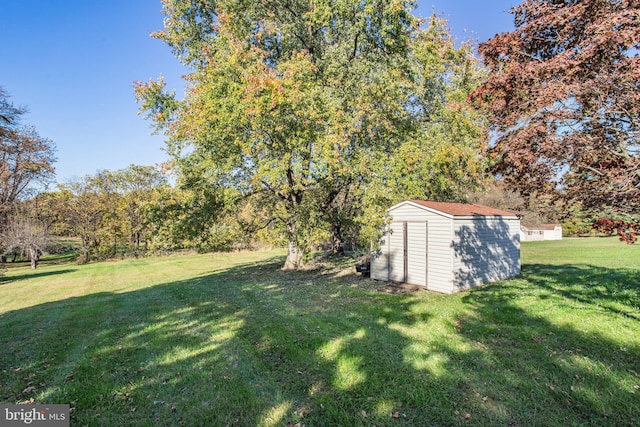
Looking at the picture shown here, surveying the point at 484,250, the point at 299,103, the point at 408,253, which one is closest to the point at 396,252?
the point at 408,253

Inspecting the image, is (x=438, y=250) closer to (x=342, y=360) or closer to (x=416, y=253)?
(x=416, y=253)

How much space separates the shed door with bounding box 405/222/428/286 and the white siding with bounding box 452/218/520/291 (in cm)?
106

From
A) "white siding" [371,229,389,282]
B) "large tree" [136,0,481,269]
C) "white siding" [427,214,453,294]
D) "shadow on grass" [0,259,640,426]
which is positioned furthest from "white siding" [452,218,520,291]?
"large tree" [136,0,481,269]

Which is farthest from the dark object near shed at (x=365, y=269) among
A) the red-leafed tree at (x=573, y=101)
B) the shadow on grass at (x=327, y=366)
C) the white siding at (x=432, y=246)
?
the red-leafed tree at (x=573, y=101)

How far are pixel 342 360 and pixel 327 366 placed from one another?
0.28 m

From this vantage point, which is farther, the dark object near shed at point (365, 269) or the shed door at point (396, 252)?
the dark object near shed at point (365, 269)

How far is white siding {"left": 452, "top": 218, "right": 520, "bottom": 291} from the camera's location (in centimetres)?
992

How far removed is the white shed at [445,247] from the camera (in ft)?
32.3

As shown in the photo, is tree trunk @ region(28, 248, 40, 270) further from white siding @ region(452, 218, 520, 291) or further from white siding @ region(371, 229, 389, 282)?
white siding @ region(452, 218, 520, 291)

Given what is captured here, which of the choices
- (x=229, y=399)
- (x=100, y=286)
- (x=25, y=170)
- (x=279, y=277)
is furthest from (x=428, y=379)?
(x=25, y=170)

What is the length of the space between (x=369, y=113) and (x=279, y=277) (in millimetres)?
8150

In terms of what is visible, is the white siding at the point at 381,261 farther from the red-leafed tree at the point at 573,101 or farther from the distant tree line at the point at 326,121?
the red-leafed tree at the point at 573,101

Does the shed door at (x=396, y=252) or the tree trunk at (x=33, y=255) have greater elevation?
the shed door at (x=396, y=252)

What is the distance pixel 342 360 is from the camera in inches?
188
